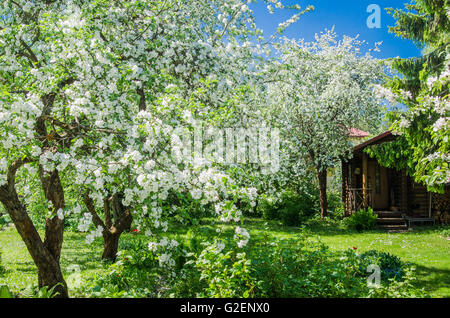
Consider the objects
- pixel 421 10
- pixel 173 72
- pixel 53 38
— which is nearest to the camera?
pixel 53 38

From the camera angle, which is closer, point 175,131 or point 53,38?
point 175,131

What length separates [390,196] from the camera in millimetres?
19312

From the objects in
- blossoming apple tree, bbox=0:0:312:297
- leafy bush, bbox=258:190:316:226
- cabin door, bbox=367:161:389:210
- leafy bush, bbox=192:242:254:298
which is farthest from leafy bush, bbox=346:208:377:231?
leafy bush, bbox=192:242:254:298

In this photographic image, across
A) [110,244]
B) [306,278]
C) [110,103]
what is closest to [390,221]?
[110,244]

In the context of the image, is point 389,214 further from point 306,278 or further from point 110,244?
point 306,278

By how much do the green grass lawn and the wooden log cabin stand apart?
4.93 ft

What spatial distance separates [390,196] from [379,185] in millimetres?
833

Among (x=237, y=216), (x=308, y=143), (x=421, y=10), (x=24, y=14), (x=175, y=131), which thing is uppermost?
(x=421, y=10)

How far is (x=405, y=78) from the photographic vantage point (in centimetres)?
1230
